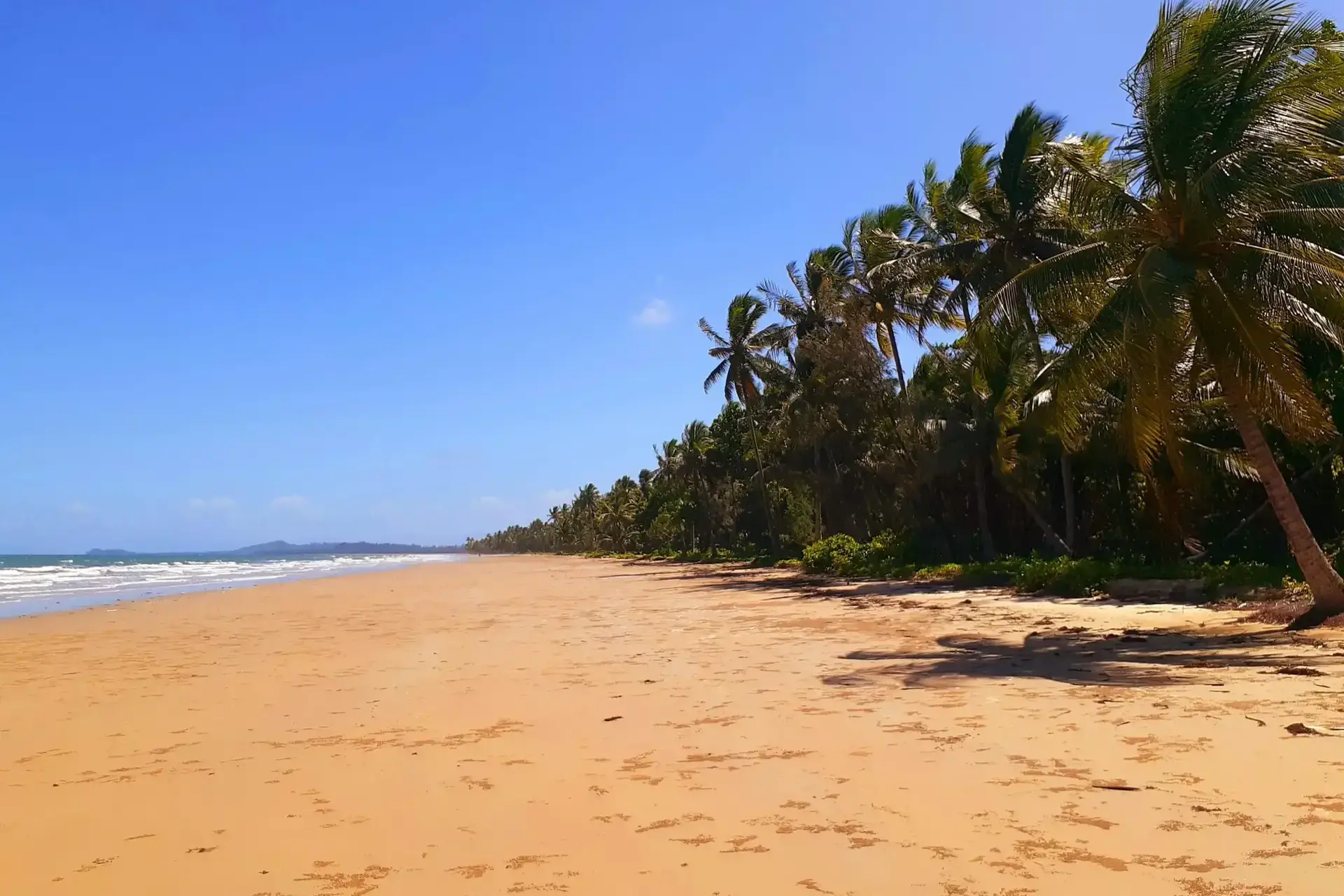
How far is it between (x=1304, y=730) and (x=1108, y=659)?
3.94 metres

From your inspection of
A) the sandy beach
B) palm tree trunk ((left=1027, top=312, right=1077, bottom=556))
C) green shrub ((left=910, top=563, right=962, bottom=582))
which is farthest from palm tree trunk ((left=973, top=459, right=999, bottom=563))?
the sandy beach

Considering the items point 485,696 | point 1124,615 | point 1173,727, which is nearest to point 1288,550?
point 1124,615

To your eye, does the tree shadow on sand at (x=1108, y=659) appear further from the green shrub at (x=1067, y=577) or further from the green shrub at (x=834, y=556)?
the green shrub at (x=834, y=556)

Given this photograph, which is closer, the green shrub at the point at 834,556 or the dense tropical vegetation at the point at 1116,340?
the dense tropical vegetation at the point at 1116,340

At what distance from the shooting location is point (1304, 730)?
5840 millimetres

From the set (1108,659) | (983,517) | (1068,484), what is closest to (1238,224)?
(1108,659)

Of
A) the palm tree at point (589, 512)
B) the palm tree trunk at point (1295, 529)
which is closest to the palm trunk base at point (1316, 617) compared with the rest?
the palm tree trunk at point (1295, 529)

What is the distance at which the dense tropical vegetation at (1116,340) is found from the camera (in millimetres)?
10703

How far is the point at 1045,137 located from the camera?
22.6 meters

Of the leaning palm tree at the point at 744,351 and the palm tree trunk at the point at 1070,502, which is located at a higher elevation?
the leaning palm tree at the point at 744,351

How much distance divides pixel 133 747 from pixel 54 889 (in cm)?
346

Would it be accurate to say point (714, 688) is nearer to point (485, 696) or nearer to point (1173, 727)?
point (485, 696)

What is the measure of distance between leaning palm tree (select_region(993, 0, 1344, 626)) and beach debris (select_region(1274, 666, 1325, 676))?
124 inches

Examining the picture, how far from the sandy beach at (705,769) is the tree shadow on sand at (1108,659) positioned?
0.22 feet
